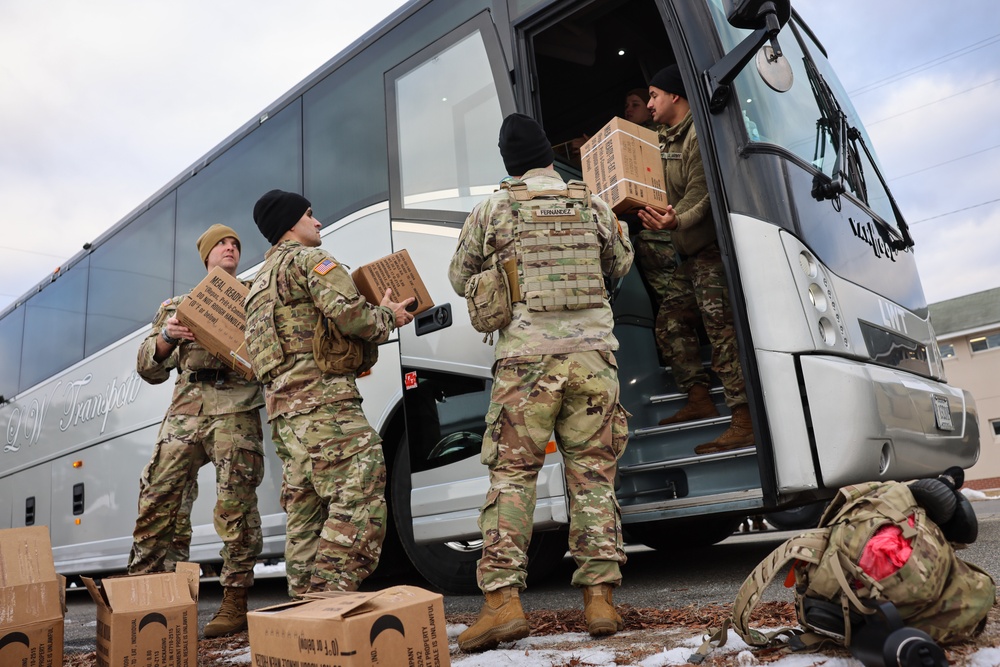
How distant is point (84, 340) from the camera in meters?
6.88

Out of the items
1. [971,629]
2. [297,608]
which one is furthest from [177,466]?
[971,629]

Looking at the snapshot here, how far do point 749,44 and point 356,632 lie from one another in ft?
7.70

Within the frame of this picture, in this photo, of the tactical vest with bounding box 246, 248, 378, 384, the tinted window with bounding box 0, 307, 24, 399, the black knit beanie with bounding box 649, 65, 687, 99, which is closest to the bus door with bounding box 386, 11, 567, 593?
the tactical vest with bounding box 246, 248, 378, 384

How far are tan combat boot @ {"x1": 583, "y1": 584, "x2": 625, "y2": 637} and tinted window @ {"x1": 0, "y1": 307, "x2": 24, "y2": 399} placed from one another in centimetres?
806

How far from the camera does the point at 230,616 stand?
3340 millimetres

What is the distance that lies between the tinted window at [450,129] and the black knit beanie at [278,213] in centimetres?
72

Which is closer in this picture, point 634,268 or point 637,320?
point 637,320

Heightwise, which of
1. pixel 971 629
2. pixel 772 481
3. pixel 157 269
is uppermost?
pixel 157 269

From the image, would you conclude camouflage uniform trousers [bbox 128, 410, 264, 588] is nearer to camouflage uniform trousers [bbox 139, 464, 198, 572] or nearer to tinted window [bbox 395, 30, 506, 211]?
camouflage uniform trousers [bbox 139, 464, 198, 572]

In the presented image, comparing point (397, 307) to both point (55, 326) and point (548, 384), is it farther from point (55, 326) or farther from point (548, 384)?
point (55, 326)

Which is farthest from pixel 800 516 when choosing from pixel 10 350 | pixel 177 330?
pixel 10 350

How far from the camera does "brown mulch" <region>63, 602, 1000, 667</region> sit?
72.7 inches

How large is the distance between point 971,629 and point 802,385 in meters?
1.03

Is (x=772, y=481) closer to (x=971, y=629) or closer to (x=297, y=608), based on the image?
(x=971, y=629)
